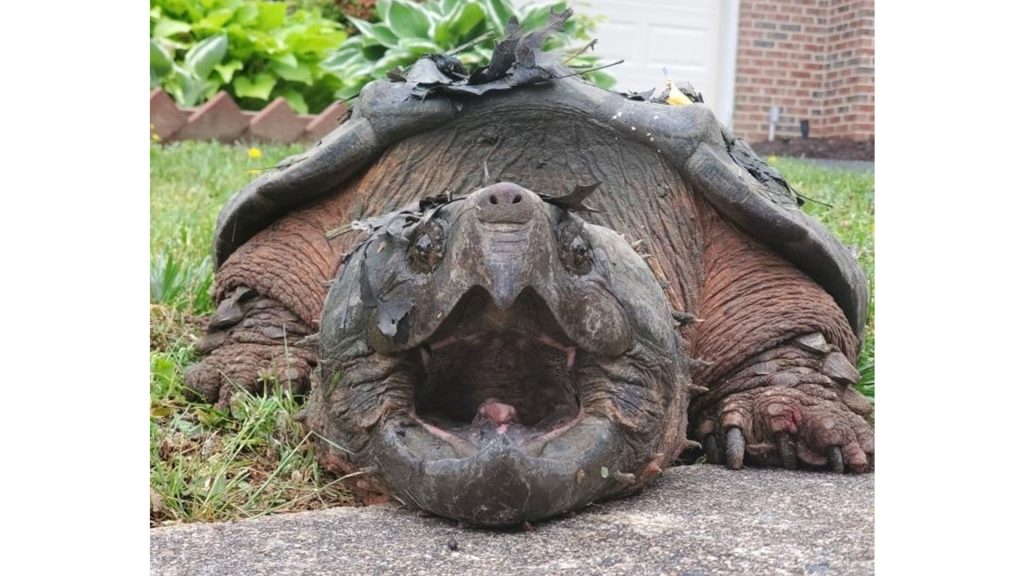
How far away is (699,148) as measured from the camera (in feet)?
8.54

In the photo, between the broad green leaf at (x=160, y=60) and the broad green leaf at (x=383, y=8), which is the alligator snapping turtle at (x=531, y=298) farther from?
the broad green leaf at (x=160, y=60)

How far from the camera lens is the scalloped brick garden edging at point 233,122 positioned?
28.1 feet

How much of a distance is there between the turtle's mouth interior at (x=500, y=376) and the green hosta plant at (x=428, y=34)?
16.9ft

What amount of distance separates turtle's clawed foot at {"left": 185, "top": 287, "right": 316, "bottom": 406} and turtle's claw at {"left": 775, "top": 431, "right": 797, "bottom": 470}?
1.12 metres

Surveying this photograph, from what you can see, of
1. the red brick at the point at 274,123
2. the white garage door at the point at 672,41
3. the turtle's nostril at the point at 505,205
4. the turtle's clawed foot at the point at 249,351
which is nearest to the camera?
the turtle's nostril at the point at 505,205

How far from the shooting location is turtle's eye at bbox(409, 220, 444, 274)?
1716 mm

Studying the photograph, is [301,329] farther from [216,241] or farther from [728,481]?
[728,481]

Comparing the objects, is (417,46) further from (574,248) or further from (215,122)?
(574,248)

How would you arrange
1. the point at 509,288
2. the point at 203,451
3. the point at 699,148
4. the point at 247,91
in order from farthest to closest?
the point at 247,91 → the point at 699,148 → the point at 203,451 → the point at 509,288

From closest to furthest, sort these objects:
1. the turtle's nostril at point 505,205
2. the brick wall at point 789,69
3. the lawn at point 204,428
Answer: the turtle's nostril at point 505,205
the lawn at point 204,428
the brick wall at point 789,69

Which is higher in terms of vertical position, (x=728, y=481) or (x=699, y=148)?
(x=699, y=148)

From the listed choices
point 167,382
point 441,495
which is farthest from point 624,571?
point 167,382

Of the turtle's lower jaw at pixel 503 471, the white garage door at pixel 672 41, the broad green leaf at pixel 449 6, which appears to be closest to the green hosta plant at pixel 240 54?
the broad green leaf at pixel 449 6

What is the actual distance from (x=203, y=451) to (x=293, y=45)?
7783 mm
